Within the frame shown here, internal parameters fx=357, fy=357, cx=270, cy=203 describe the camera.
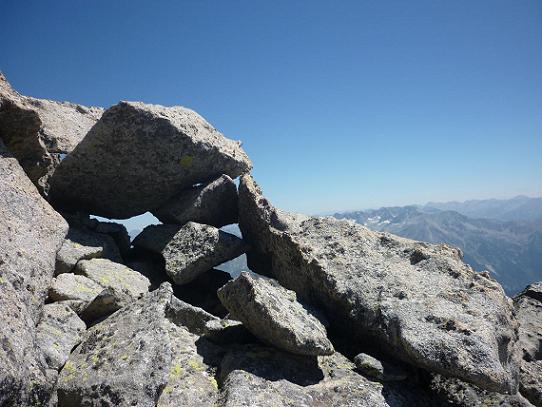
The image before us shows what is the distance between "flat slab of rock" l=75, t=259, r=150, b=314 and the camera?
41.2 feet

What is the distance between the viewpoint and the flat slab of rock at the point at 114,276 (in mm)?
12545

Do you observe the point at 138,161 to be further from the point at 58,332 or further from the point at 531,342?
the point at 531,342

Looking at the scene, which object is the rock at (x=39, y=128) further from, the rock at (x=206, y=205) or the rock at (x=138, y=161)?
the rock at (x=206, y=205)

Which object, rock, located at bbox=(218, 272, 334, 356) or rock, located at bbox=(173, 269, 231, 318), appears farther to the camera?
rock, located at bbox=(173, 269, 231, 318)

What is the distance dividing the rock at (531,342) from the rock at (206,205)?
508 inches

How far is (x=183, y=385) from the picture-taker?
8508 millimetres

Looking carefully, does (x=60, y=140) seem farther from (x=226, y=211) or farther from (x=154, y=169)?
(x=226, y=211)

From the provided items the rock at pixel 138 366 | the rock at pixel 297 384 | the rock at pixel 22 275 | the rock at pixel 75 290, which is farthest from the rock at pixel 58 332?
the rock at pixel 297 384

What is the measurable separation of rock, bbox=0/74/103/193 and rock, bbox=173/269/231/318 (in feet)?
24.1

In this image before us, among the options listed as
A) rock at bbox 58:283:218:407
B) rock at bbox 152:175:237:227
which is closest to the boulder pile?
rock at bbox 58:283:218:407

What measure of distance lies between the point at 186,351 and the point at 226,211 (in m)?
9.24

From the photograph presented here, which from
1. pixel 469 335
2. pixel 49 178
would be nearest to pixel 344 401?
pixel 469 335

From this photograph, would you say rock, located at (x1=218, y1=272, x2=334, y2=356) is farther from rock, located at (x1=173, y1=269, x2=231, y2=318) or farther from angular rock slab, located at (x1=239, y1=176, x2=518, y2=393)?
rock, located at (x1=173, y1=269, x2=231, y2=318)

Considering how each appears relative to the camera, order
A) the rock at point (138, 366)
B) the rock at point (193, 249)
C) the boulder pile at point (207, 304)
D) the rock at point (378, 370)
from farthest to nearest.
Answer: the rock at point (193, 249), the rock at point (378, 370), the boulder pile at point (207, 304), the rock at point (138, 366)
